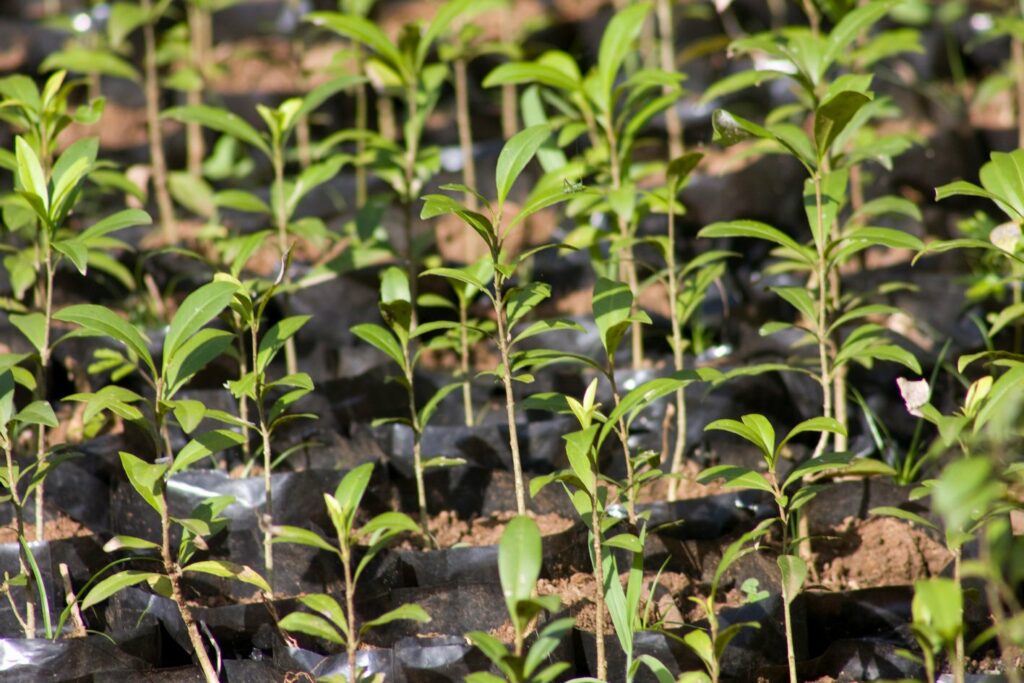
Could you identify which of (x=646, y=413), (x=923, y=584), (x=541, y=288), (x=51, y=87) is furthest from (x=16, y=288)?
(x=923, y=584)

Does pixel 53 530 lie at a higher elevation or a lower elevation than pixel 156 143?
lower

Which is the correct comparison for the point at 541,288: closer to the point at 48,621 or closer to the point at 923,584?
the point at 923,584

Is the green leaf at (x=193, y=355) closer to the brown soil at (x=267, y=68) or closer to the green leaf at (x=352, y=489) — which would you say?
the green leaf at (x=352, y=489)

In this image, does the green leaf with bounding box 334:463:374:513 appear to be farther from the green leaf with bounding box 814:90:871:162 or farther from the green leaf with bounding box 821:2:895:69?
the green leaf with bounding box 821:2:895:69

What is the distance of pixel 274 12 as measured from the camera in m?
4.21

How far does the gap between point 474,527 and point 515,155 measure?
833 millimetres

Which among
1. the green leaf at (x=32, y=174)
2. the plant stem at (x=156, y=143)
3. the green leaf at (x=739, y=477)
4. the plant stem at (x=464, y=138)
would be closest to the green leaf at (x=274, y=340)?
the green leaf at (x=32, y=174)

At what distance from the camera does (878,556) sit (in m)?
2.00

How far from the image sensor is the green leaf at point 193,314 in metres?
1.64

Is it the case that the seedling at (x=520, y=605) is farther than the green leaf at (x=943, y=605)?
Yes

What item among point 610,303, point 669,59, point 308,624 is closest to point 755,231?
point 610,303

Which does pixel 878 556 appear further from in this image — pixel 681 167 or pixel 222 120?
pixel 222 120

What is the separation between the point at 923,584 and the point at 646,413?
1.22 m

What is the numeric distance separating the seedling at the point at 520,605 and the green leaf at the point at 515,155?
55 cm
